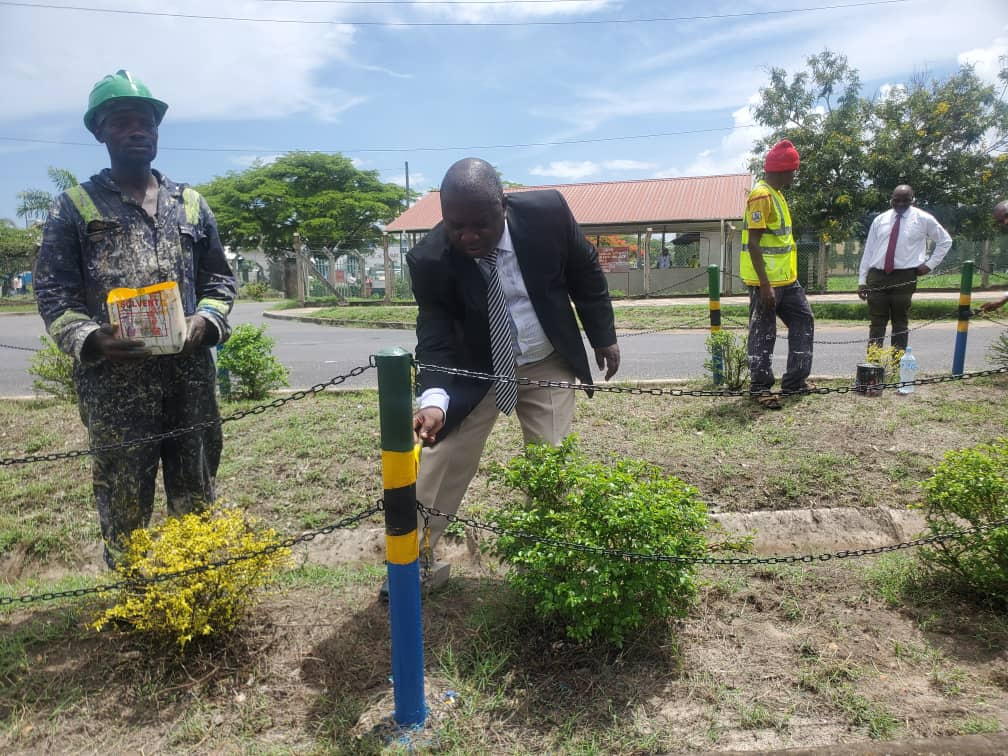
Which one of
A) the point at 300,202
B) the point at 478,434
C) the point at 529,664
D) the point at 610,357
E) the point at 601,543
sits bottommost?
the point at 529,664

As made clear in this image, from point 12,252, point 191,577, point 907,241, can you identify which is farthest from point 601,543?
point 12,252

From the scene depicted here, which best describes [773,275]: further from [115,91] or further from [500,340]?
[115,91]

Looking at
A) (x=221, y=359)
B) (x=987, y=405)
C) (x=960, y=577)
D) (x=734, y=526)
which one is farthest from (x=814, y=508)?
(x=221, y=359)

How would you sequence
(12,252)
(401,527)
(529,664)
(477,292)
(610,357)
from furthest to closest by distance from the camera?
(12,252), (610,357), (477,292), (529,664), (401,527)

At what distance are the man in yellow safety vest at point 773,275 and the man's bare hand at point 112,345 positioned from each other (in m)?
4.20

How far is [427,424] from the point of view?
263cm

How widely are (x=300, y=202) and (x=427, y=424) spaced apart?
116 feet

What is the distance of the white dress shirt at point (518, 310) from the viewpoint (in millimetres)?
2904

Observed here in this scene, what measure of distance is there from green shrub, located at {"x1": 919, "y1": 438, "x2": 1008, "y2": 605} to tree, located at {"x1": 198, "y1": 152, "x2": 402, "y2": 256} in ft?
107

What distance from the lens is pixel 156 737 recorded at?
91.3 inches

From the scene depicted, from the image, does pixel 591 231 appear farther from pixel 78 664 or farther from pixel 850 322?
pixel 78 664

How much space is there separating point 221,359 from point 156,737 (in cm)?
426

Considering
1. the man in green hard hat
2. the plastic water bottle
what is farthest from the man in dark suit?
the plastic water bottle

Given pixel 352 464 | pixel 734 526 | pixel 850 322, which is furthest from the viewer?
pixel 850 322
